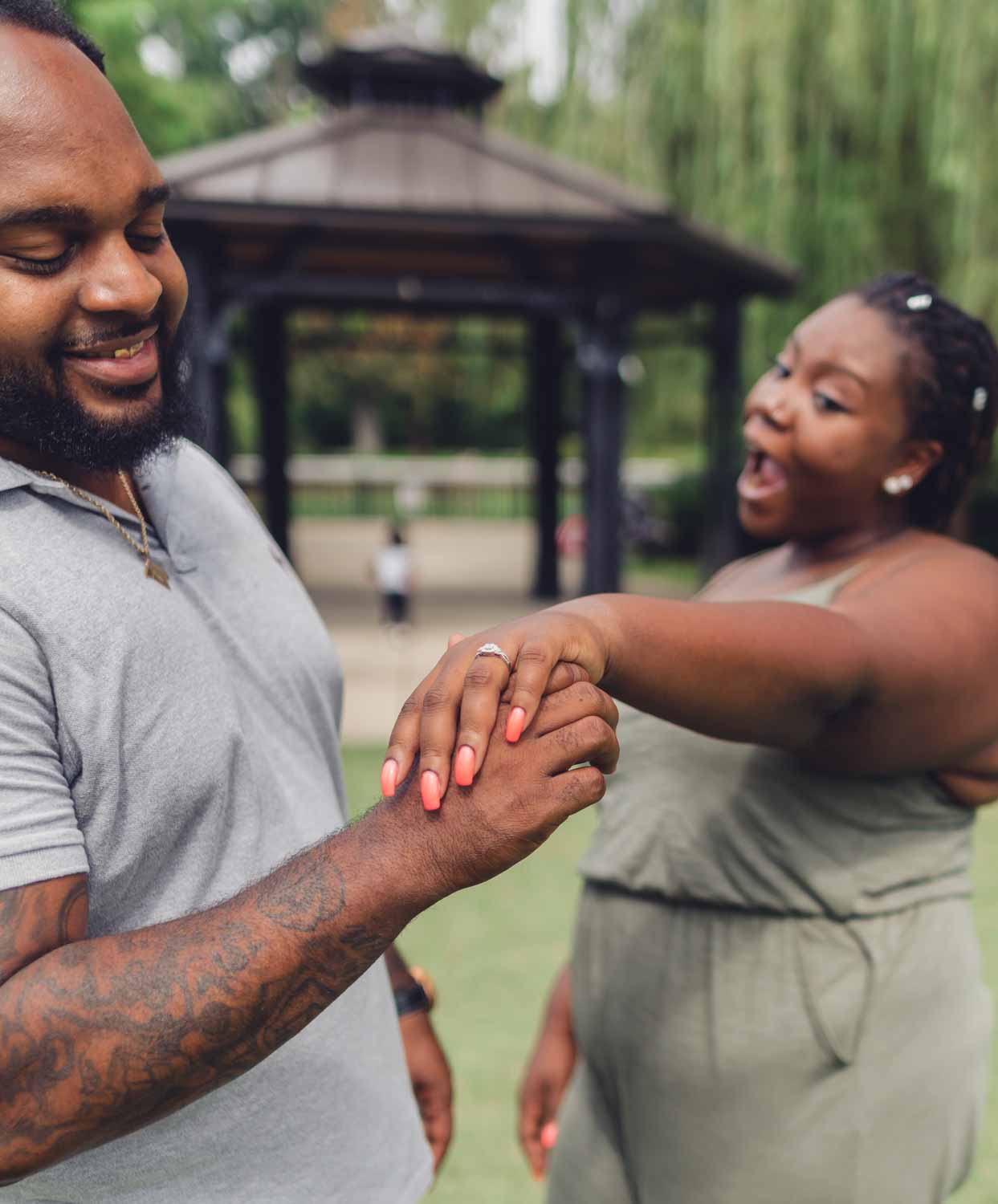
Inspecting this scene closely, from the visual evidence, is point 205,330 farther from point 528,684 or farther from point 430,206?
point 528,684

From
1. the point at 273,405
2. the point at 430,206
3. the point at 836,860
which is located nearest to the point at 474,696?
the point at 836,860

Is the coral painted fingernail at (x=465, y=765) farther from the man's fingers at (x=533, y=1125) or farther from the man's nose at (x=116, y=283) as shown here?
the man's fingers at (x=533, y=1125)

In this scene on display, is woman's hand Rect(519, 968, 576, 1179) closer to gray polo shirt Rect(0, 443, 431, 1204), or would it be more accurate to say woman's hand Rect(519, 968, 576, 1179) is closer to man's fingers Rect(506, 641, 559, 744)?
gray polo shirt Rect(0, 443, 431, 1204)

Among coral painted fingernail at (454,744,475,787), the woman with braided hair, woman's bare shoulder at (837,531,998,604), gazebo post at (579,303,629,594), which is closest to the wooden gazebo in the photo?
gazebo post at (579,303,629,594)

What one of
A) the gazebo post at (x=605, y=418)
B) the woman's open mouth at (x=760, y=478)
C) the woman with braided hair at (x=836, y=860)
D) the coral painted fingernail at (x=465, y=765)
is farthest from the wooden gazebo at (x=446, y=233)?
the coral painted fingernail at (x=465, y=765)

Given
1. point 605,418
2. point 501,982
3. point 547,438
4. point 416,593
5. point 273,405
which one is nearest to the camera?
point 501,982

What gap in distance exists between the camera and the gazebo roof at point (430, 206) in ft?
25.0

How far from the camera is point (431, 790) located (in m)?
1.03

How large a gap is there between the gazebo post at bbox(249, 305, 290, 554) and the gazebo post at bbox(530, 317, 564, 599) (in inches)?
110

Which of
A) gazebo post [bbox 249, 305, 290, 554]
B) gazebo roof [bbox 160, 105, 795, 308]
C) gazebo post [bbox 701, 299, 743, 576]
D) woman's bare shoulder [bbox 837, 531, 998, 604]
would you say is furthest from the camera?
gazebo post [bbox 249, 305, 290, 554]

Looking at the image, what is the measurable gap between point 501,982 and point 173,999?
3.37 m

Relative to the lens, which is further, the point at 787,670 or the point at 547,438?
the point at 547,438

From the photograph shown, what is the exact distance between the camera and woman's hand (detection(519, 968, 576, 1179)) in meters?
2.06

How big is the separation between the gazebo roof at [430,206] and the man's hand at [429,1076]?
6551mm
